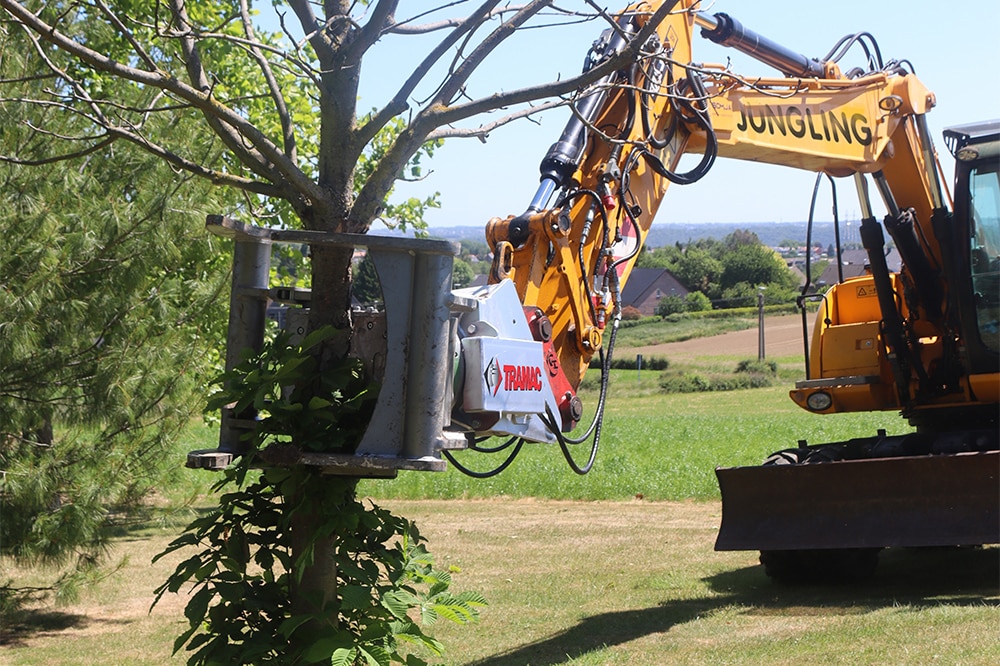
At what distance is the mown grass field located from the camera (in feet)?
24.2

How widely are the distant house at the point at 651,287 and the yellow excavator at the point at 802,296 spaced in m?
90.0

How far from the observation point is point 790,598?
9.09 meters

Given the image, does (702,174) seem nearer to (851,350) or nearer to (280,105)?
(851,350)

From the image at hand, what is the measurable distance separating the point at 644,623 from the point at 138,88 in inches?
239

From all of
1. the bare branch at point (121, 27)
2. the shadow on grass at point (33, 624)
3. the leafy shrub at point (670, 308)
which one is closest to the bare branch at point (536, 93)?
the bare branch at point (121, 27)

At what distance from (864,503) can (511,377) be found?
4.13m

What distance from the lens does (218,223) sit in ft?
14.5

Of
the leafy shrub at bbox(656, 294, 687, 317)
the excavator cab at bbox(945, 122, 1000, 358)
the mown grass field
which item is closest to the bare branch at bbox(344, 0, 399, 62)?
the mown grass field

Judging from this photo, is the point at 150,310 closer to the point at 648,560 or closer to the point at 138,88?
the point at 138,88

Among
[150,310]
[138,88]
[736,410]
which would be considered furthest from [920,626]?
[736,410]

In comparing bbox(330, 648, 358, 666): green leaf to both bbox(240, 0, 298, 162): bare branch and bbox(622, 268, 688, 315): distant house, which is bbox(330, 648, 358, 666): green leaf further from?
bbox(622, 268, 688, 315): distant house

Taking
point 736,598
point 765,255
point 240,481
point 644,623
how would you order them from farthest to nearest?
point 765,255, point 736,598, point 644,623, point 240,481

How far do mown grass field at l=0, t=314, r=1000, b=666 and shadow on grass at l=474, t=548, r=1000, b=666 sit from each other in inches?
0.7

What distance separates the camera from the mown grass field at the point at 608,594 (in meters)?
7.38
